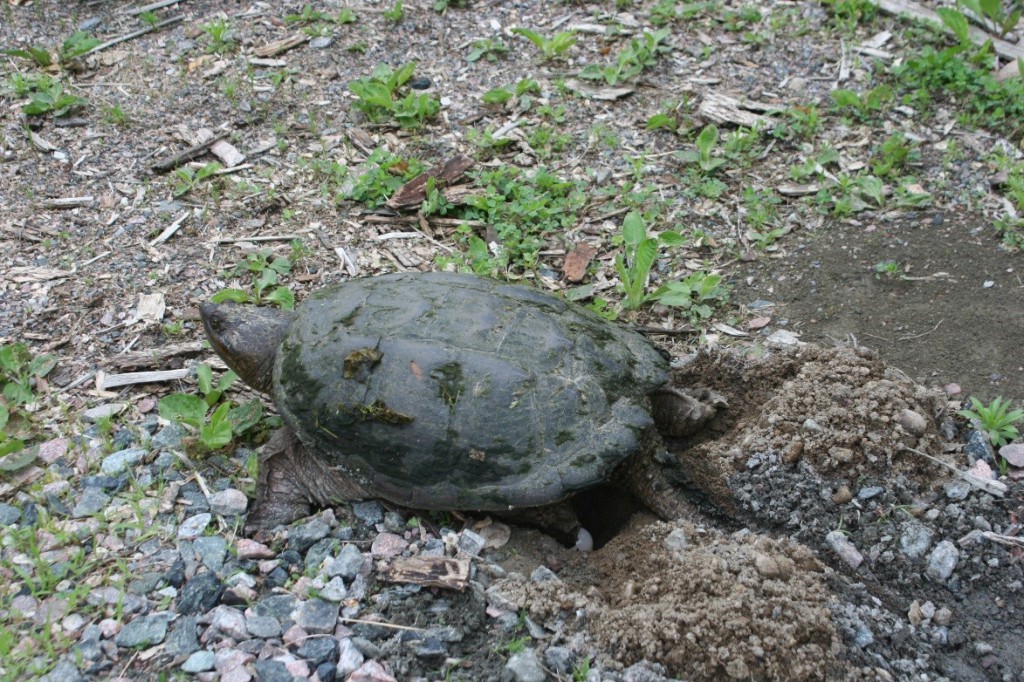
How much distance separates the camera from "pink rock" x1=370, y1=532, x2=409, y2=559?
8.87ft

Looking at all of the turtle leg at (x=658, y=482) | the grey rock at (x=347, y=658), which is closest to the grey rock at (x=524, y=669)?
the grey rock at (x=347, y=658)

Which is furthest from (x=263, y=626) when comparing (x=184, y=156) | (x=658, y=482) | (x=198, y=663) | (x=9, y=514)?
(x=184, y=156)

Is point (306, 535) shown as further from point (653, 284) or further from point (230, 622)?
point (653, 284)

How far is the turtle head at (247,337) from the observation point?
3.19 meters

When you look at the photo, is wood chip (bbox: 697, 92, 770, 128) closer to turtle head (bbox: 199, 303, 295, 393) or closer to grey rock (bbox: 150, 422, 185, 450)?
turtle head (bbox: 199, 303, 295, 393)

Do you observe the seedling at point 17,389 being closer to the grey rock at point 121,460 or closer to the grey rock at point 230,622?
the grey rock at point 121,460

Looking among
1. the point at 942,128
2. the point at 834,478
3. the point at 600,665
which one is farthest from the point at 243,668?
the point at 942,128

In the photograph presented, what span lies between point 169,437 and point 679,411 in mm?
2055

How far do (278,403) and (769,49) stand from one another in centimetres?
435

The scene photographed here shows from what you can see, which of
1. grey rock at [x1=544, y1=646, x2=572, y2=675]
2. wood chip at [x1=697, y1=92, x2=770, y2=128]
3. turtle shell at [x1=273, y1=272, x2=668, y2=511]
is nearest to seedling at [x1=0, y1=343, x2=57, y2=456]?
turtle shell at [x1=273, y1=272, x2=668, y2=511]

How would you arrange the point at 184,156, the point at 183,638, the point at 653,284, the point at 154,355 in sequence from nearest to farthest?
1. the point at 183,638
2. the point at 154,355
3. the point at 653,284
4. the point at 184,156

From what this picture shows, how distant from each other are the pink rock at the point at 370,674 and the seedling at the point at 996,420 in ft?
7.62

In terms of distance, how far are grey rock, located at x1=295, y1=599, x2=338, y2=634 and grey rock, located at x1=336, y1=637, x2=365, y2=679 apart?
0.27 feet

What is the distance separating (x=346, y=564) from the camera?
104 inches
